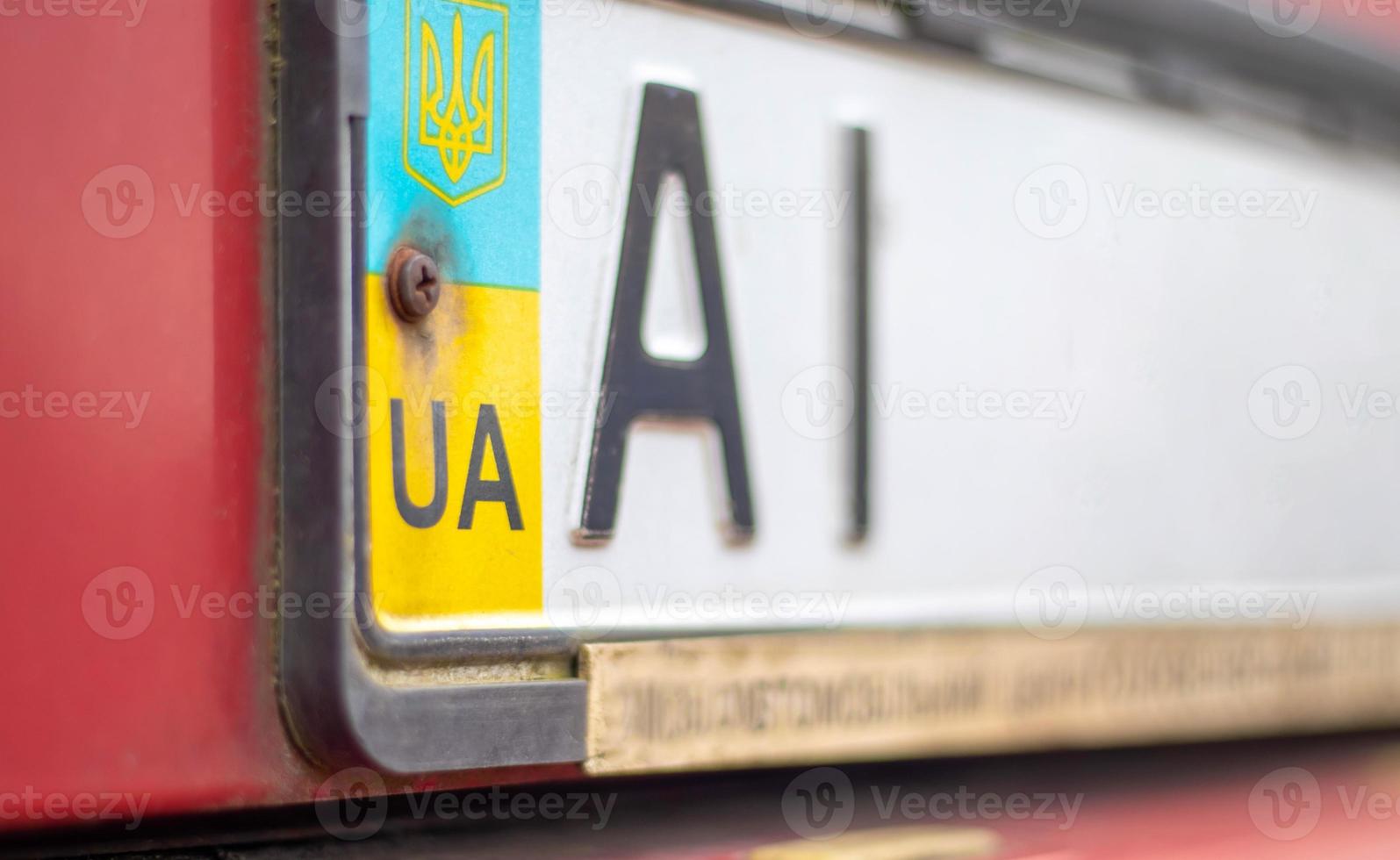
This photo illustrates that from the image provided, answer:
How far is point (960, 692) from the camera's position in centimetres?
121

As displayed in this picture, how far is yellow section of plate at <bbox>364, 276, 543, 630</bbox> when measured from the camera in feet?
2.85

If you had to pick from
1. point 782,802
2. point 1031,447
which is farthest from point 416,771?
point 1031,447

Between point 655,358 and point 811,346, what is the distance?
0.52 ft

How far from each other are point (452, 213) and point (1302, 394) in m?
1.00

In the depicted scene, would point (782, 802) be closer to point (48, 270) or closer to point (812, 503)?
point (812, 503)
